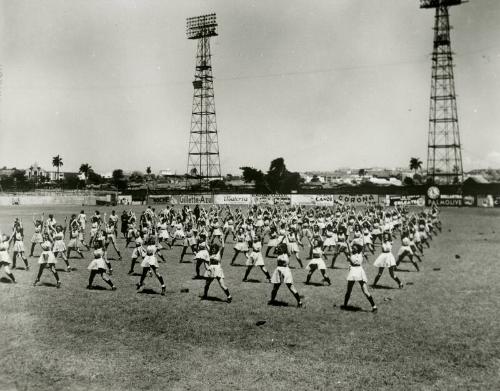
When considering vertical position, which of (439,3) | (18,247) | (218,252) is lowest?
(18,247)

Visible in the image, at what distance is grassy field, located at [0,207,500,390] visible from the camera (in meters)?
9.57

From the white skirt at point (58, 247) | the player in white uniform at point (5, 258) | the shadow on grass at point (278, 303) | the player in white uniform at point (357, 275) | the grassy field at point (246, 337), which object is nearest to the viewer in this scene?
the grassy field at point (246, 337)

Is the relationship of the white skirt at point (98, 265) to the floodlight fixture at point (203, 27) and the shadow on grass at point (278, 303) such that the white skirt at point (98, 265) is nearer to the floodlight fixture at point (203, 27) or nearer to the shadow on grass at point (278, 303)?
the shadow on grass at point (278, 303)

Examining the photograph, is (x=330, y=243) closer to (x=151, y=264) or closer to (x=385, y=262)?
(x=385, y=262)

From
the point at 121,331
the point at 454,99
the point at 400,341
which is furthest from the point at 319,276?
the point at 454,99

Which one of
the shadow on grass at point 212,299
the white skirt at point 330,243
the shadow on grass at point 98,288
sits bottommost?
the shadow on grass at point 212,299

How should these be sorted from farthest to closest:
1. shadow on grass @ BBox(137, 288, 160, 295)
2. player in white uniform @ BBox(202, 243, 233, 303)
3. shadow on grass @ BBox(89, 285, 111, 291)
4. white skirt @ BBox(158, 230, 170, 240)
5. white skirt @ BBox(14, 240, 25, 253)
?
1. white skirt @ BBox(158, 230, 170, 240)
2. white skirt @ BBox(14, 240, 25, 253)
3. shadow on grass @ BBox(89, 285, 111, 291)
4. shadow on grass @ BBox(137, 288, 160, 295)
5. player in white uniform @ BBox(202, 243, 233, 303)

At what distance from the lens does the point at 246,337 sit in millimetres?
12125

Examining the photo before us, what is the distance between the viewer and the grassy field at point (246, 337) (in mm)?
9570

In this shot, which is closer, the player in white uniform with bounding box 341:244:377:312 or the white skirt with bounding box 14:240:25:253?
the player in white uniform with bounding box 341:244:377:312

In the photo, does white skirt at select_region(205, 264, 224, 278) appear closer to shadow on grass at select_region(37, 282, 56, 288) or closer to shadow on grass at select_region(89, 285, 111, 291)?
shadow on grass at select_region(89, 285, 111, 291)

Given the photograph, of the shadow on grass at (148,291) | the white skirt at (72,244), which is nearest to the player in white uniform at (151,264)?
the shadow on grass at (148,291)

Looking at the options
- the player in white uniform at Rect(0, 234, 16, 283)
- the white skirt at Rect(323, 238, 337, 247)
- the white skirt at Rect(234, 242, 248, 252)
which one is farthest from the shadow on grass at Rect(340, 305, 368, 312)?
the player in white uniform at Rect(0, 234, 16, 283)

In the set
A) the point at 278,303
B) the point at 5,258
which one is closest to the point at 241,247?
the point at 278,303
